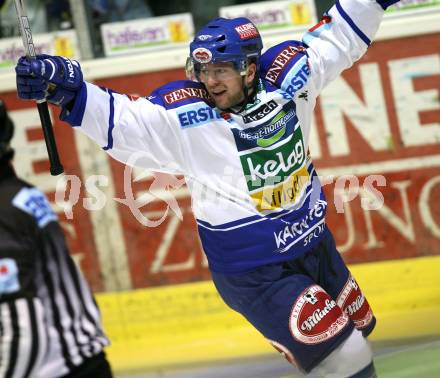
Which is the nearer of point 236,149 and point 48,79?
point 48,79

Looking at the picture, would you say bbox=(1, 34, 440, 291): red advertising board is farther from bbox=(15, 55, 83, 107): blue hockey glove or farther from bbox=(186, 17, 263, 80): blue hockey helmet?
bbox=(15, 55, 83, 107): blue hockey glove

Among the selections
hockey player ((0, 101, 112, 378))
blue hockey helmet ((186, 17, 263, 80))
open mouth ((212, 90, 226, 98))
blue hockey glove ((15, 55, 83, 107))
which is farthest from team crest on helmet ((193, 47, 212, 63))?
hockey player ((0, 101, 112, 378))

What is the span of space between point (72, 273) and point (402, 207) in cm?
311

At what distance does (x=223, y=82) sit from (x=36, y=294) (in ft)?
4.14

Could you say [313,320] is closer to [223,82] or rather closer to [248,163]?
[248,163]

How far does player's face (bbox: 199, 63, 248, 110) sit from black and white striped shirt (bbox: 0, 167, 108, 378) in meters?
1.09

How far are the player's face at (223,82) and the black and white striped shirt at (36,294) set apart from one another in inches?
42.9

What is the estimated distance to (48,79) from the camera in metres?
3.26

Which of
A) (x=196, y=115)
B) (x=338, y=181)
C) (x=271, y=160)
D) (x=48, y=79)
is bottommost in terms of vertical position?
(x=338, y=181)

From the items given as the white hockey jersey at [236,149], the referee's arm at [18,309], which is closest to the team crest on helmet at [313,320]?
the white hockey jersey at [236,149]

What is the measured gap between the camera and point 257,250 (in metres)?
3.57

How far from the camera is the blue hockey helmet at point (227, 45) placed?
3.49 m

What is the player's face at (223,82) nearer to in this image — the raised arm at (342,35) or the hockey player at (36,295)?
the raised arm at (342,35)

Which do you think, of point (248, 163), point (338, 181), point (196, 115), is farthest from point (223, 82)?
point (338, 181)
